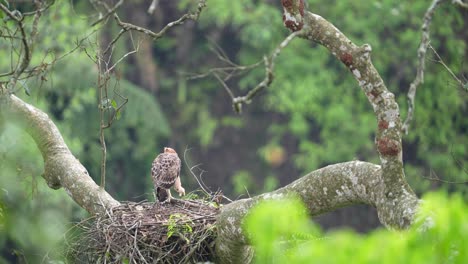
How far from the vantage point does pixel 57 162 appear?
27.1ft

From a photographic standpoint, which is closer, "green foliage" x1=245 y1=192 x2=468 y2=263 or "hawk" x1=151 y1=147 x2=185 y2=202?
"green foliage" x1=245 y1=192 x2=468 y2=263

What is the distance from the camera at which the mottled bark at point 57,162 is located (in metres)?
8.02

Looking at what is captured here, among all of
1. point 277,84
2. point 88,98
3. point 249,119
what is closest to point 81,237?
point 88,98

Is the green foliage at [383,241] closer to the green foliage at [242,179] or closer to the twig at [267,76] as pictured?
the twig at [267,76]

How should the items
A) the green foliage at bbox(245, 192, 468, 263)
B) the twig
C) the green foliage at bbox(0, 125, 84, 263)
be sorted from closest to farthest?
the green foliage at bbox(245, 192, 468, 263) < the twig < the green foliage at bbox(0, 125, 84, 263)

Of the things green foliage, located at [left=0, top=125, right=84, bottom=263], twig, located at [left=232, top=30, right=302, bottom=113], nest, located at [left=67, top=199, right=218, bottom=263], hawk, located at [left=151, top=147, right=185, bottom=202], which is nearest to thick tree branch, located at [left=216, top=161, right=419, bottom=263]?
nest, located at [left=67, top=199, right=218, bottom=263]

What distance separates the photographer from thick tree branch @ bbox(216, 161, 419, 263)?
5.84 m

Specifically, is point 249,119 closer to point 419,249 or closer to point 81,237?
point 81,237

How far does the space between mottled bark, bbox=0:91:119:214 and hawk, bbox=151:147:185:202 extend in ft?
5.01

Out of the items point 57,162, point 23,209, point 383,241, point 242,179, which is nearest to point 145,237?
point 57,162

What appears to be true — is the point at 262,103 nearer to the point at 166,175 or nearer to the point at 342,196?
the point at 166,175

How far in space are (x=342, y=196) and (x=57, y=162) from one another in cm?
294

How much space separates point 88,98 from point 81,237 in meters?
11.1

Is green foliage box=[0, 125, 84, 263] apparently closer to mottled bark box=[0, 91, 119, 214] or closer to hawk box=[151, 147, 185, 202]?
mottled bark box=[0, 91, 119, 214]
